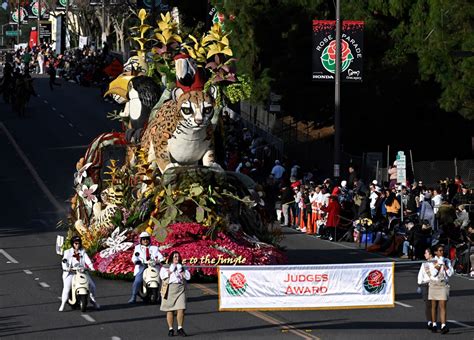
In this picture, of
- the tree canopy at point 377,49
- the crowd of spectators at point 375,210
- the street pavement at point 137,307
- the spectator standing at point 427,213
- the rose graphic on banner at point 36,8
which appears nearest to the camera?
the street pavement at point 137,307

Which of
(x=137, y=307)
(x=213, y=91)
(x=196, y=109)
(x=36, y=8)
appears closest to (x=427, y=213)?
(x=213, y=91)

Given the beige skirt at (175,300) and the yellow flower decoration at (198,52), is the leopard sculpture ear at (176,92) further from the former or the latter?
the beige skirt at (175,300)

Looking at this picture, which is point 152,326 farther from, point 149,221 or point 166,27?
point 166,27

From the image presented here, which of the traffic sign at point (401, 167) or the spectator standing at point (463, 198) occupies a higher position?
the traffic sign at point (401, 167)

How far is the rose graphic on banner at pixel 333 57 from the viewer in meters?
47.3

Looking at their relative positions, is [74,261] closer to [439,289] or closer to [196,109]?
[196,109]

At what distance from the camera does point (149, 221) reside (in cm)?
3069

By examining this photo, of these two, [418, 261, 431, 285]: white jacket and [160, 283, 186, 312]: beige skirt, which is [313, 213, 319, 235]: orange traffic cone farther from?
[160, 283, 186, 312]: beige skirt

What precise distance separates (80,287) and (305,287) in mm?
4525

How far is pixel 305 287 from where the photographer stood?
78.9 feet

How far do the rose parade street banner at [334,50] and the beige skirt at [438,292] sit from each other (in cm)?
2396

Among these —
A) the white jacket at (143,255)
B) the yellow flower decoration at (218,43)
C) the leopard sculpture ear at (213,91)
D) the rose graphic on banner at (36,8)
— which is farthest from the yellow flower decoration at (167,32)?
the rose graphic on banner at (36,8)

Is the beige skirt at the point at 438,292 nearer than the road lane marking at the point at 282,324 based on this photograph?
No

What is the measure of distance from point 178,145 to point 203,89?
1.31m
